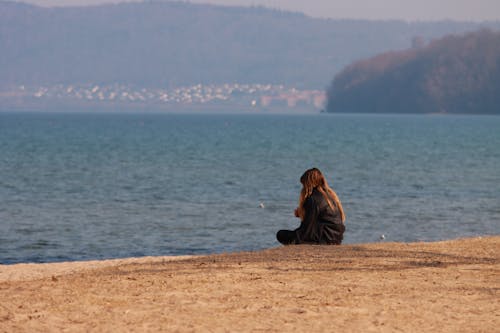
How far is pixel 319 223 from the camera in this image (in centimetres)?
1226

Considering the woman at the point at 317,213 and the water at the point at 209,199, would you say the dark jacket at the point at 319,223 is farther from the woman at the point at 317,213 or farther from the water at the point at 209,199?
the water at the point at 209,199

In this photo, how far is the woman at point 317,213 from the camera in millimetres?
12016

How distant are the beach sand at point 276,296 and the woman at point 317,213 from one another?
0.82 m

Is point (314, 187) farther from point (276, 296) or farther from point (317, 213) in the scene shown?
point (276, 296)

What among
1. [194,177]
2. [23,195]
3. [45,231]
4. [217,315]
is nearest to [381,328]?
[217,315]

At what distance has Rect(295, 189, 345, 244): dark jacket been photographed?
1202 centimetres

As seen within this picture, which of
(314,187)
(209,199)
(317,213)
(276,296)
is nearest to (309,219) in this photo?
(317,213)

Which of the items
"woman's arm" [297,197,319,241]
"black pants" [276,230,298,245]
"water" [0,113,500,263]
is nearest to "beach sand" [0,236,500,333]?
"woman's arm" [297,197,319,241]

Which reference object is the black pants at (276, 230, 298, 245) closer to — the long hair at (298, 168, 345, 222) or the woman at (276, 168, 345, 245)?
the woman at (276, 168, 345, 245)

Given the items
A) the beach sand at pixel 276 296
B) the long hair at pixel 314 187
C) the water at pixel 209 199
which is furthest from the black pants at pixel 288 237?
the water at pixel 209 199

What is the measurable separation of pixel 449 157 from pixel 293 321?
47918 millimetres

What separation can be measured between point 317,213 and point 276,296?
12.1ft

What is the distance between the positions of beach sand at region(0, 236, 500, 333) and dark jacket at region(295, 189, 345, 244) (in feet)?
2.65

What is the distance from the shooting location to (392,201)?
28328 millimetres
